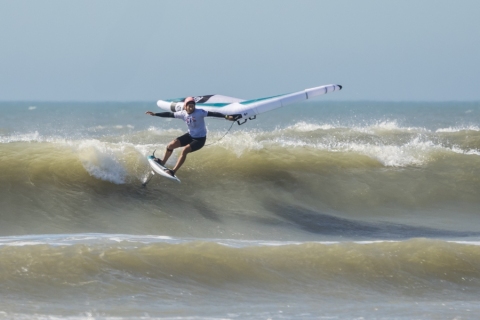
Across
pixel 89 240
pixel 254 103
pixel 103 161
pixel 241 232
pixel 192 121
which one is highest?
pixel 254 103

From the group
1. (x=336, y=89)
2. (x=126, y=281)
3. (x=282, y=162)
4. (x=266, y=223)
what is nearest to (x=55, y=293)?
(x=126, y=281)

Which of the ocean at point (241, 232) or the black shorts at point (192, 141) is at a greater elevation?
the black shorts at point (192, 141)

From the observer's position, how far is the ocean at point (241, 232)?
23.9 ft

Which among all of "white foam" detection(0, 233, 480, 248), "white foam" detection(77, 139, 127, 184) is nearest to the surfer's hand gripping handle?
"white foam" detection(0, 233, 480, 248)

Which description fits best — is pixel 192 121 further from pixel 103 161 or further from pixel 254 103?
pixel 103 161

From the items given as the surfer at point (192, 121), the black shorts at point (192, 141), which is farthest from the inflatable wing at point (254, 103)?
the black shorts at point (192, 141)

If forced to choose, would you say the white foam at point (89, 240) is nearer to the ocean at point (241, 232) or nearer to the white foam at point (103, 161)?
the ocean at point (241, 232)

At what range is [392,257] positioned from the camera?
8.88m

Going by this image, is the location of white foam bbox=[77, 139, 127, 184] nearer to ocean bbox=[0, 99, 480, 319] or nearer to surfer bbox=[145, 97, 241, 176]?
ocean bbox=[0, 99, 480, 319]

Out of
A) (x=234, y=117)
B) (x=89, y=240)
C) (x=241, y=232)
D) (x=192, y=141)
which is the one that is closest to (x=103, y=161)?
(x=192, y=141)

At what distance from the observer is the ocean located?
729cm

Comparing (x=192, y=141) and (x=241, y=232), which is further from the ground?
(x=192, y=141)

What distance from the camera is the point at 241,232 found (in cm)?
1132

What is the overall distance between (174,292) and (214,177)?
22.7 ft
